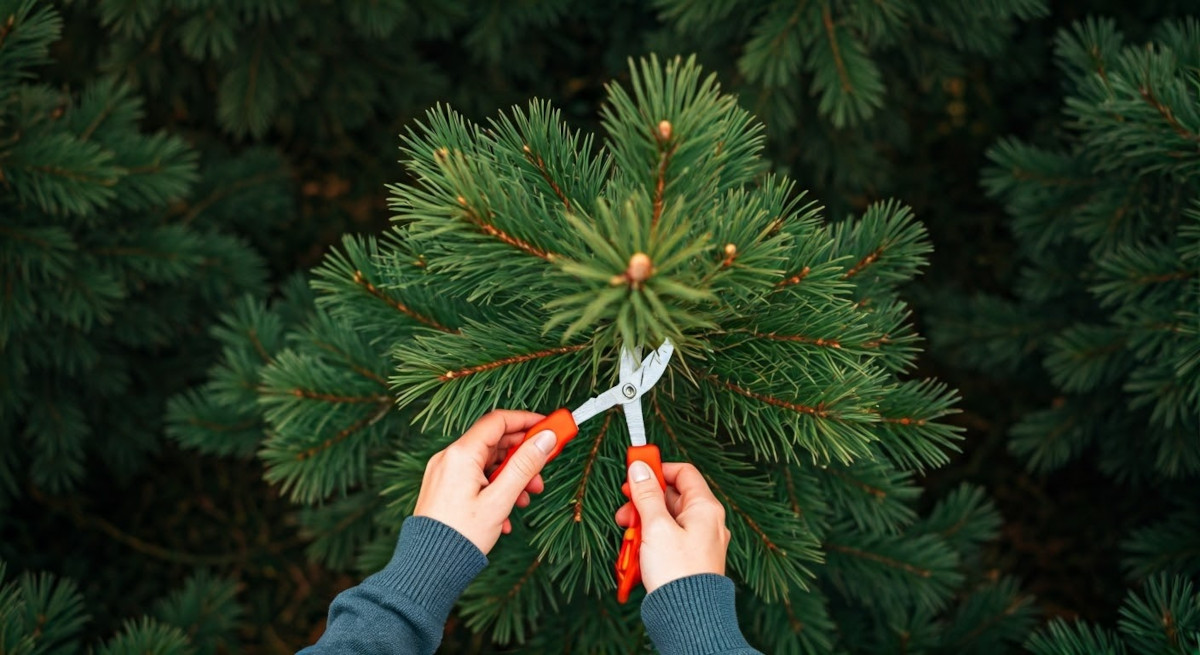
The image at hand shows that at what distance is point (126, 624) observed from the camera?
1354 millimetres

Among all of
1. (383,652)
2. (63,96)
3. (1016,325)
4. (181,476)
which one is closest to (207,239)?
(63,96)

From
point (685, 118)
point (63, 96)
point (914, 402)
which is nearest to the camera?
point (685, 118)

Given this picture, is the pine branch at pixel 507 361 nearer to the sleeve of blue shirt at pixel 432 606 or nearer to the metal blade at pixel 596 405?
the metal blade at pixel 596 405

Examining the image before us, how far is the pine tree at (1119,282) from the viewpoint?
126cm

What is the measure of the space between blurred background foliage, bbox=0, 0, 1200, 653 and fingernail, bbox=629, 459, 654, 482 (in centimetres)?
83

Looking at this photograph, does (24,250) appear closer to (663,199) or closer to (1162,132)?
(663,199)

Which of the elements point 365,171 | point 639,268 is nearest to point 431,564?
point 639,268

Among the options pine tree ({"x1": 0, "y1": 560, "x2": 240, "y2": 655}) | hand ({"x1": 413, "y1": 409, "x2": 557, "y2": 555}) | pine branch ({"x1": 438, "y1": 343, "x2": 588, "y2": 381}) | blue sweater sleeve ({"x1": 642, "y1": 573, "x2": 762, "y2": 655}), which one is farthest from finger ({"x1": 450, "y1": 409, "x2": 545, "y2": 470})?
pine tree ({"x1": 0, "y1": 560, "x2": 240, "y2": 655})

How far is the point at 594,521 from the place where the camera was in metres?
1.00

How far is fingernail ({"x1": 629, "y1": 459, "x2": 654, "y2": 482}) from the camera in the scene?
3.26ft

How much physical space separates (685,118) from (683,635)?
579 mm

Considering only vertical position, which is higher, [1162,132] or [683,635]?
[1162,132]

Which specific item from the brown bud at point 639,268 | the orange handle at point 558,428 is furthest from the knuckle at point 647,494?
the brown bud at point 639,268

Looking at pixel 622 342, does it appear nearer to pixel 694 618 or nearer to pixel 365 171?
pixel 694 618
